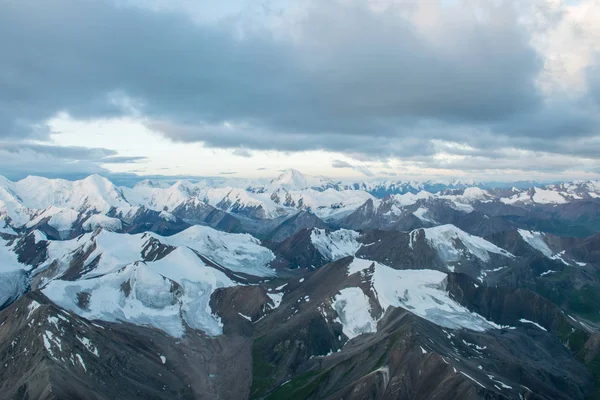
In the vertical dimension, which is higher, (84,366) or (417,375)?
(84,366)

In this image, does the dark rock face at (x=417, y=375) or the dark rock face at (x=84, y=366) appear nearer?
the dark rock face at (x=84, y=366)

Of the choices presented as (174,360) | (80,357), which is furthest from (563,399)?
(80,357)

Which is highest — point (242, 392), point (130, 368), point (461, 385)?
point (461, 385)

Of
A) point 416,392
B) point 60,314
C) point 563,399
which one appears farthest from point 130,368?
point 563,399

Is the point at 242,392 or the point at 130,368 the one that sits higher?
the point at 130,368

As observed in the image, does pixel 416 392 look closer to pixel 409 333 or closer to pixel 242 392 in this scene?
pixel 409 333

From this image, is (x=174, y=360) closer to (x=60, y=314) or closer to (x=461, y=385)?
(x=60, y=314)

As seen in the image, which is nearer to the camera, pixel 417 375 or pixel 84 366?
pixel 84 366

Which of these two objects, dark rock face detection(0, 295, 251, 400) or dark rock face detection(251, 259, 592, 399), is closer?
dark rock face detection(0, 295, 251, 400)

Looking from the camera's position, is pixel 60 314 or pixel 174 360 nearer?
pixel 60 314

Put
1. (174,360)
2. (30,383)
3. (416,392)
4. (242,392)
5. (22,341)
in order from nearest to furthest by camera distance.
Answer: (30,383) < (416,392) < (22,341) < (242,392) < (174,360)

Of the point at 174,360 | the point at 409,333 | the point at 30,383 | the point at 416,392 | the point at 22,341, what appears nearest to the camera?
the point at 30,383
